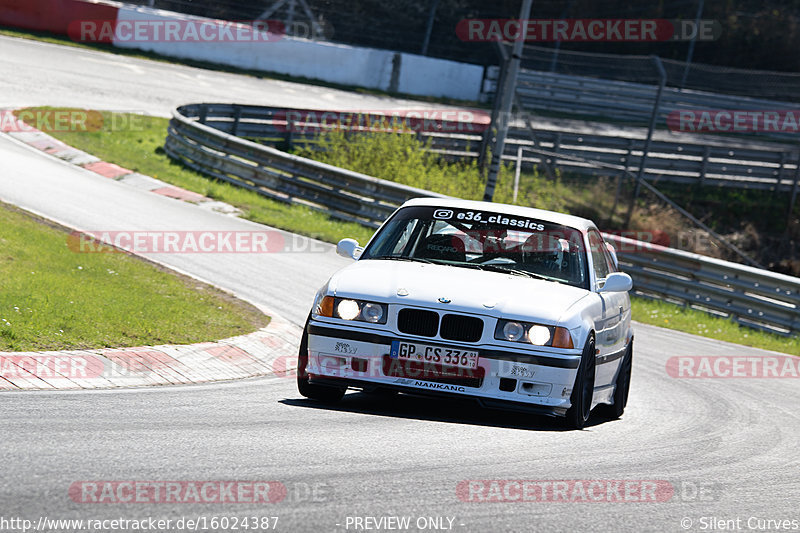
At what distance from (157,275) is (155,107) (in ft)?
54.9

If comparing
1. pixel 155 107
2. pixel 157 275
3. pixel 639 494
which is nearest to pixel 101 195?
pixel 157 275

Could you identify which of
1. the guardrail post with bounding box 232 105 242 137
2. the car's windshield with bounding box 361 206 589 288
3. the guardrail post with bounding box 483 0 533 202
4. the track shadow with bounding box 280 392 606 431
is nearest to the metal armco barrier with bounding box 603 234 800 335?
the guardrail post with bounding box 483 0 533 202

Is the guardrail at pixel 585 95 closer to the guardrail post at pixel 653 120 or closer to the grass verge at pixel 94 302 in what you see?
the guardrail post at pixel 653 120

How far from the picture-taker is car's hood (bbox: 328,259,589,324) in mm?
7359

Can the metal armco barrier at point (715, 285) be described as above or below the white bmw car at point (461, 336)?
below

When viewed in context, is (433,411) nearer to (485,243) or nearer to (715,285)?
(485,243)

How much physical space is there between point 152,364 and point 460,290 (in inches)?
104

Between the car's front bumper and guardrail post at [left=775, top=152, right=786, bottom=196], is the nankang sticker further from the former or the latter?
guardrail post at [left=775, top=152, right=786, bottom=196]

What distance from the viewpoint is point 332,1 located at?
43250 millimetres

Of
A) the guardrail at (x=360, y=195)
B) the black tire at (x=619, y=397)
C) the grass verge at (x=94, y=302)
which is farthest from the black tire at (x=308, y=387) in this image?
the guardrail at (x=360, y=195)

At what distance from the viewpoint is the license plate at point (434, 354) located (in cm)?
733

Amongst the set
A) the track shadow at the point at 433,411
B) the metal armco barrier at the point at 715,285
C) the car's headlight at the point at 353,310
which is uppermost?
the car's headlight at the point at 353,310

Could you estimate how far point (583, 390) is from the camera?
766cm

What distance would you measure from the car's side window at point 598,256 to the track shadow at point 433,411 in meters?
1.14
